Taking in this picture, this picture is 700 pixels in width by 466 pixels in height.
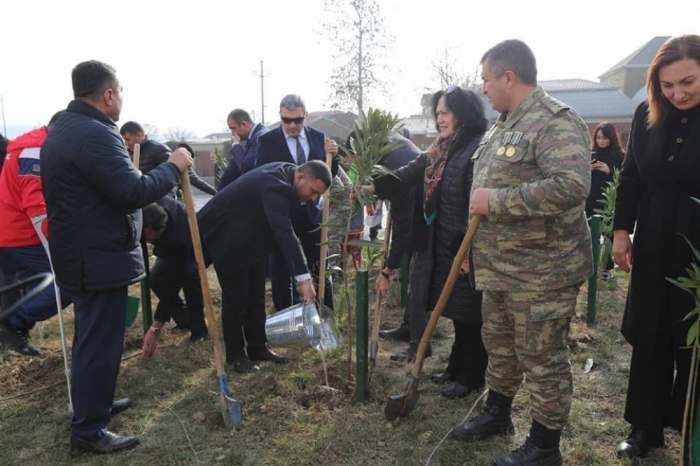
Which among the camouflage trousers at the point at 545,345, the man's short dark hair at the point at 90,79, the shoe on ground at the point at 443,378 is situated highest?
the man's short dark hair at the point at 90,79

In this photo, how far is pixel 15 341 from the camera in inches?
163

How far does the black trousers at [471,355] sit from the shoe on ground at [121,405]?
2.18 metres

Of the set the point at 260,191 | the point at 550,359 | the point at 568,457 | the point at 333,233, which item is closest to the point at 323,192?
the point at 260,191

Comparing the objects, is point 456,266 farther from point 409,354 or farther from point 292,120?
point 292,120

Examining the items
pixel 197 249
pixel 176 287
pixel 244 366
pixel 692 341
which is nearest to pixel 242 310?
pixel 244 366

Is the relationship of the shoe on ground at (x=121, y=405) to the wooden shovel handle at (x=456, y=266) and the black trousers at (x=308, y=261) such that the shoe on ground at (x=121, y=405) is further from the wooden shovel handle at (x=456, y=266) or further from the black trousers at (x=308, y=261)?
the wooden shovel handle at (x=456, y=266)

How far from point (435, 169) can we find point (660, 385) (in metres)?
1.69

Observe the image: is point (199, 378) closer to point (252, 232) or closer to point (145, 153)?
point (252, 232)

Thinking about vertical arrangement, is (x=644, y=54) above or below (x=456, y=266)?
above

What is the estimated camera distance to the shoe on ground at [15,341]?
4145mm

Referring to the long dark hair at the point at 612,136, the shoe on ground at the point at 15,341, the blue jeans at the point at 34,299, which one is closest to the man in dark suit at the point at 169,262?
the blue jeans at the point at 34,299

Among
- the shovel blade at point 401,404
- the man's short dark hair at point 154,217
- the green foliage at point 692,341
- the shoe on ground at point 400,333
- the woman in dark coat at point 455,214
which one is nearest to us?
the green foliage at point 692,341

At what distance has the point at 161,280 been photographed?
13.8ft

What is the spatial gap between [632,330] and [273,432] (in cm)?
203
